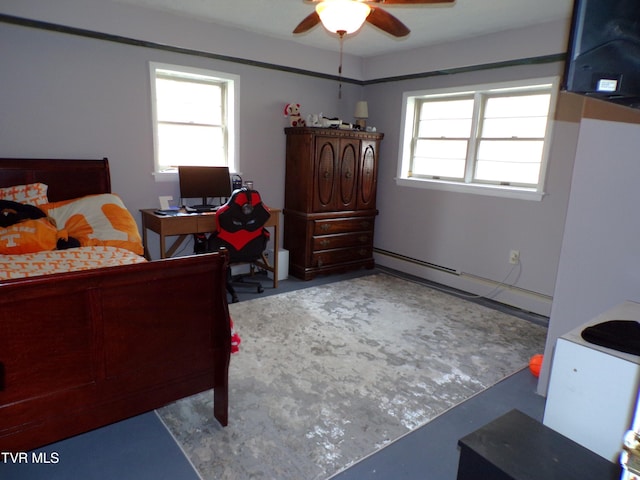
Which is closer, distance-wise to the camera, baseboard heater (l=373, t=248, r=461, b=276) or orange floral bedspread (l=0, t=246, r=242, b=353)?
orange floral bedspread (l=0, t=246, r=242, b=353)

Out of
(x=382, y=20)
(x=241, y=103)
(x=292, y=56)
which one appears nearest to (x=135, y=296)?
(x=382, y=20)

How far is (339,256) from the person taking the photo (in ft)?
15.6

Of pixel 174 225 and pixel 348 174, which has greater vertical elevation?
pixel 348 174

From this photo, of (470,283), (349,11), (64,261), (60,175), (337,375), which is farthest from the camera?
(470,283)

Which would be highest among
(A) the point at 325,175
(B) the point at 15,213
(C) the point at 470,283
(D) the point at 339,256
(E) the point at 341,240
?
(A) the point at 325,175

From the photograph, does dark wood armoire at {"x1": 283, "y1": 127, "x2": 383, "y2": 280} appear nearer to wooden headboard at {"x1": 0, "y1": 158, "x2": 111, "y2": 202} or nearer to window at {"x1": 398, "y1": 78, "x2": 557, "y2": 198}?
window at {"x1": 398, "y1": 78, "x2": 557, "y2": 198}

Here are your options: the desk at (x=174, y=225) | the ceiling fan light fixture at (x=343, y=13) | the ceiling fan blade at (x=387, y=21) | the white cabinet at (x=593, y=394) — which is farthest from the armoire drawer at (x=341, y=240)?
the white cabinet at (x=593, y=394)

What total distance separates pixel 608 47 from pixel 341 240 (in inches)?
158

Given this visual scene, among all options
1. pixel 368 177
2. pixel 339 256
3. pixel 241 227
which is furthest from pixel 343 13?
pixel 339 256

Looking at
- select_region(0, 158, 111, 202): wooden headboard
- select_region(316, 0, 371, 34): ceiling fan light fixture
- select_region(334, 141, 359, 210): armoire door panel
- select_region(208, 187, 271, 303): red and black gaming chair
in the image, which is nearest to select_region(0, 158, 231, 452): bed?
select_region(316, 0, 371, 34): ceiling fan light fixture

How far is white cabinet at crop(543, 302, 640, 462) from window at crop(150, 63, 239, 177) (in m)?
3.59

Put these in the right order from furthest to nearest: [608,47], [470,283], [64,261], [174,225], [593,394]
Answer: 1. [470,283]
2. [174,225]
3. [64,261]
4. [593,394]
5. [608,47]

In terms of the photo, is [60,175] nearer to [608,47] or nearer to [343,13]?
[343,13]

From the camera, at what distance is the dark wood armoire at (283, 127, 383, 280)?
4418 millimetres
